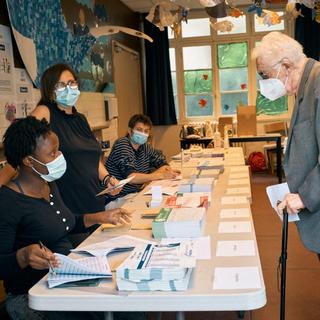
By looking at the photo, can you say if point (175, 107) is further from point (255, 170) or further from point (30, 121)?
point (30, 121)

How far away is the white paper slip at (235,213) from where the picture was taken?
2165 mm

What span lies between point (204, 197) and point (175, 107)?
19.4 feet

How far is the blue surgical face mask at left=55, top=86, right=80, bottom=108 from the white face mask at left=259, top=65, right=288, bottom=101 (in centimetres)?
102

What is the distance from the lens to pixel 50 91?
2.55 m

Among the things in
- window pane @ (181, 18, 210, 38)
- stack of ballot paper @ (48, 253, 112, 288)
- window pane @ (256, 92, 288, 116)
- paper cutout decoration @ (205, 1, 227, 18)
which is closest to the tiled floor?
stack of ballot paper @ (48, 253, 112, 288)

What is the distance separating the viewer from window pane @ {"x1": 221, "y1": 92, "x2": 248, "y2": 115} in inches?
318

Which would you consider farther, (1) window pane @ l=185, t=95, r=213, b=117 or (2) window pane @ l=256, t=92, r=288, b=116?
(1) window pane @ l=185, t=95, r=213, b=117

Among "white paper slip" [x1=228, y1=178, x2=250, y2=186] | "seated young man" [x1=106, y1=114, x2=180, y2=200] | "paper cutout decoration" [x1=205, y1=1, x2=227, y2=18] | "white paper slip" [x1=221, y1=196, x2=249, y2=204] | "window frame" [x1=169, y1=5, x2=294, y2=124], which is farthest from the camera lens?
"window frame" [x1=169, y1=5, x2=294, y2=124]

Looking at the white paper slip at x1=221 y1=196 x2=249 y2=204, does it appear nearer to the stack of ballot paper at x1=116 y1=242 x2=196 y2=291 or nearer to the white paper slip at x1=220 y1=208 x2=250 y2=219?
the white paper slip at x1=220 y1=208 x2=250 y2=219

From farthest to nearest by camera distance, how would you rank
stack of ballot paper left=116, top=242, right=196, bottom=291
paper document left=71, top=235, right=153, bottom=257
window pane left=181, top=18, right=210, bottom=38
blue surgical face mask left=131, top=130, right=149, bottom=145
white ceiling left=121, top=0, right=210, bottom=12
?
window pane left=181, top=18, right=210, bottom=38 < white ceiling left=121, top=0, right=210, bottom=12 < blue surgical face mask left=131, top=130, right=149, bottom=145 < paper document left=71, top=235, right=153, bottom=257 < stack of ballot paper left=116, top=242, right=196, bottom=291

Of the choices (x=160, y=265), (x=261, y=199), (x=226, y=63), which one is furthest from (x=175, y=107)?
(x=160, y=265)

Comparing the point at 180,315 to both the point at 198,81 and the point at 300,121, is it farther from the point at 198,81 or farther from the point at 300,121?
the point at 198,81

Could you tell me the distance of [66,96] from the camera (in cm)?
256

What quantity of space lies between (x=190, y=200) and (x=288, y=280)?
137 cm
